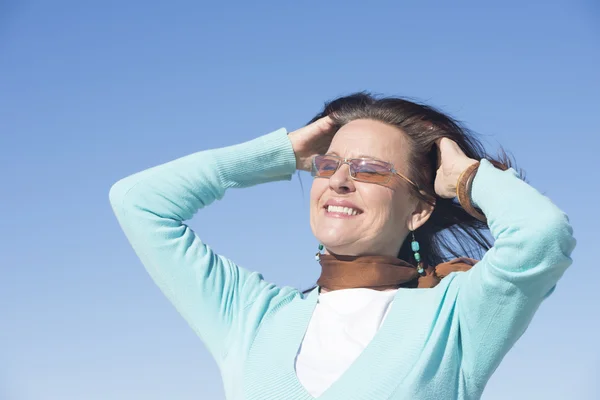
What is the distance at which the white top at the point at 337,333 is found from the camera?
3.26 meters

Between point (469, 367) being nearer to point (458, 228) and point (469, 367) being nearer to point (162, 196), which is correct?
point (458, 228)

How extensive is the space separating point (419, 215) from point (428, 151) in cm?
31

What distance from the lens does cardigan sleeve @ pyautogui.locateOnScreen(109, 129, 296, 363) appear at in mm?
3641

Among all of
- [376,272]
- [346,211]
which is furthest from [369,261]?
[346,211]

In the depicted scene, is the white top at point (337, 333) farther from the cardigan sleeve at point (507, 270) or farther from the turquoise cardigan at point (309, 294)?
the cardigan sleeve at point (507, 270)

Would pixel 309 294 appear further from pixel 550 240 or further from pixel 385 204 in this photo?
pixel 550 240

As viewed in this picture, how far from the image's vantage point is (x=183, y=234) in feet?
12.5

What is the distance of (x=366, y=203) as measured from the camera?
12.1 ft

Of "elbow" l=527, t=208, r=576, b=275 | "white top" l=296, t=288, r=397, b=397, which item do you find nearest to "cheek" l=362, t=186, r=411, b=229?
"white top" l=296, t=288, r=397, b=397

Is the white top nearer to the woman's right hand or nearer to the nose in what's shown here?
the nose

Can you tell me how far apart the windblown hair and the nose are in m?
0.30

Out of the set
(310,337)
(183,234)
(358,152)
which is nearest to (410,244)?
(358,152)

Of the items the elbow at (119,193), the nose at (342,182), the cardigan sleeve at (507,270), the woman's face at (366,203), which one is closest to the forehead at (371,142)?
the woman's face at (366,203)

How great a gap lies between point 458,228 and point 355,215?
704 millimetres
